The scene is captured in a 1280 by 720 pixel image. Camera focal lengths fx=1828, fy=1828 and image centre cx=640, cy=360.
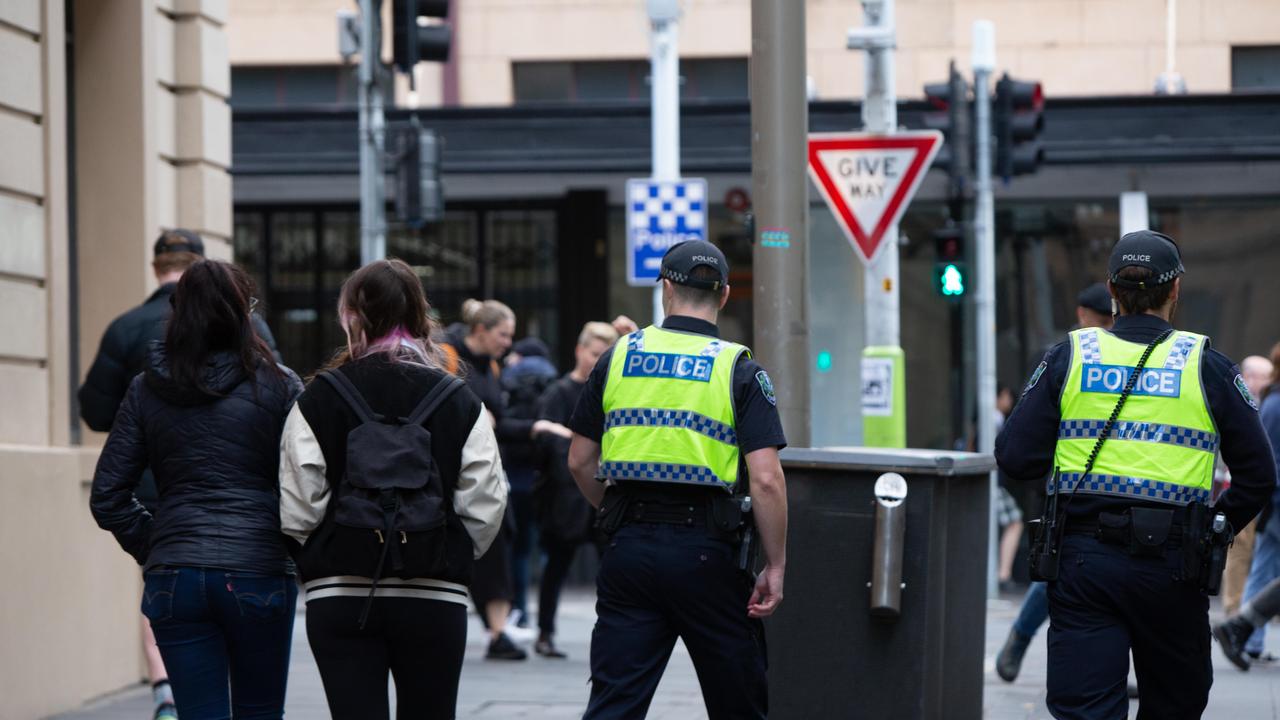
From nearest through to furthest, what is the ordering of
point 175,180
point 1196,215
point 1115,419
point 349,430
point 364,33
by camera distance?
1. point 349,430
2. point 1115,419
3. point 175,180
4. point 364,33
5. point 1196,215

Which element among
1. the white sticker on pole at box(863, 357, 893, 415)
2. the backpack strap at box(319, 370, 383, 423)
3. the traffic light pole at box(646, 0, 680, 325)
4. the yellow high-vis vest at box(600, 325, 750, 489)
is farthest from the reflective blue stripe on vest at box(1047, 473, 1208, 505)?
the traffic light pole at box(646, 0, 680, 325)

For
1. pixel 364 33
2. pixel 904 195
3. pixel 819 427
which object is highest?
pixel 364 33

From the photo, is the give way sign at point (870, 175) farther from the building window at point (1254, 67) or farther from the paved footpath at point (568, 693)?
the building window at point (1254, 67)

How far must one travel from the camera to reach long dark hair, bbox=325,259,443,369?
4.90m

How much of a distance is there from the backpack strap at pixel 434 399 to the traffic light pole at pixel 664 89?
9.05 metres

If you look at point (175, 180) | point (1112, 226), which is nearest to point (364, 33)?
point (175, 180)

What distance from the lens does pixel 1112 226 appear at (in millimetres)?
16438

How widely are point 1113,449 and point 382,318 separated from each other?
209 cm

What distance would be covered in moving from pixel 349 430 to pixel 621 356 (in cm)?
106

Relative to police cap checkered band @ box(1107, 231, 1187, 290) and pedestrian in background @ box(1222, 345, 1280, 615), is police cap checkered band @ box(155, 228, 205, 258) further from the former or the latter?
pedestrian in background @ box(1222, 345, 1280, 615)

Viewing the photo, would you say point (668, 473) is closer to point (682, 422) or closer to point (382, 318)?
point (682, 422)

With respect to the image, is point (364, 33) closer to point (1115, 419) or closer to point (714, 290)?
point (714, 290)

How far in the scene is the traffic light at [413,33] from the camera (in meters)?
12.5

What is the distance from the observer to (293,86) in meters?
19.1
